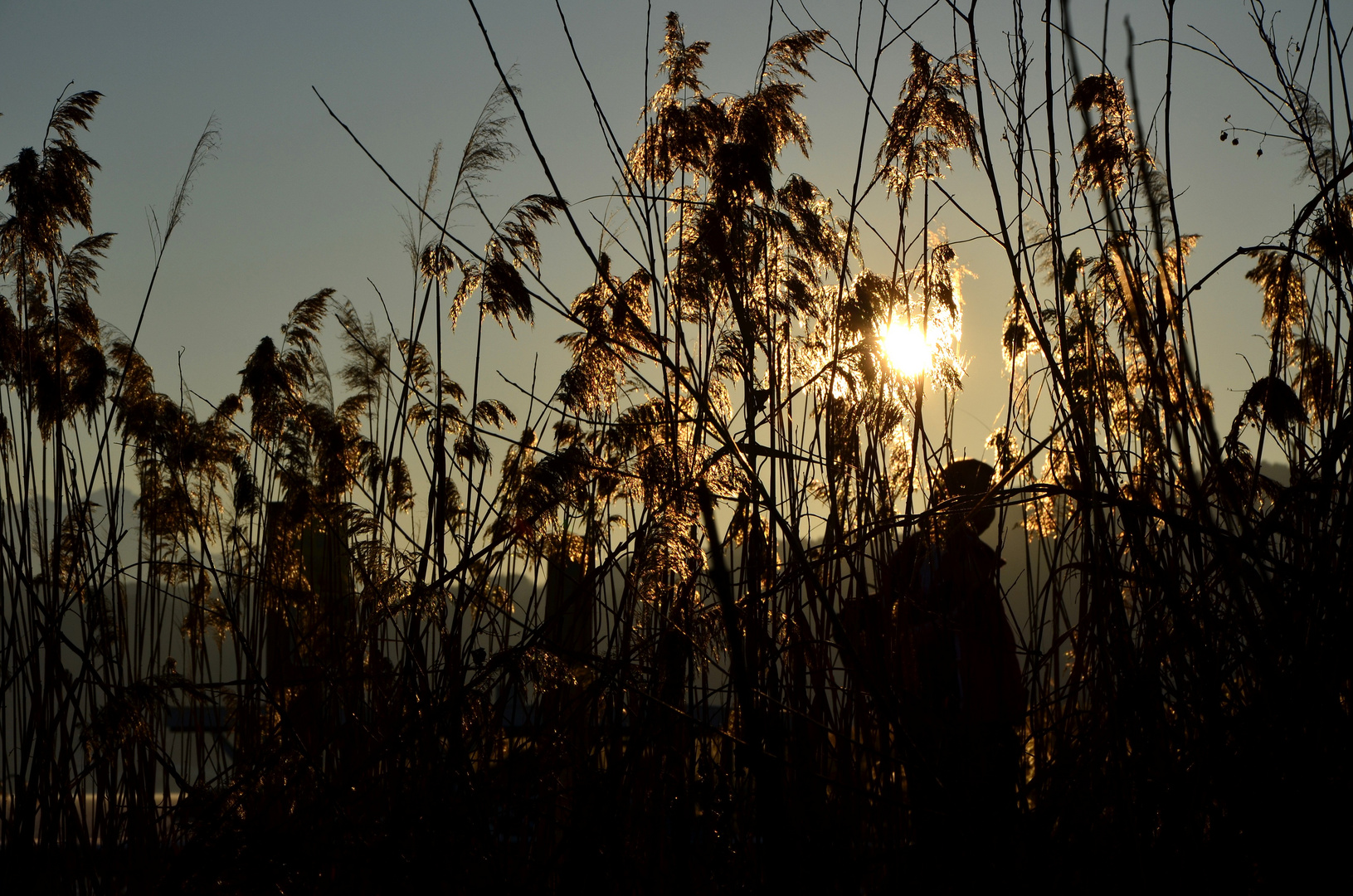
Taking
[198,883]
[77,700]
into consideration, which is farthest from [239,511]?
[198,883]

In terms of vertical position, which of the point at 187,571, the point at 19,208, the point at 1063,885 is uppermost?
the point at 19,208

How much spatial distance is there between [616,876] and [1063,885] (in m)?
0.64

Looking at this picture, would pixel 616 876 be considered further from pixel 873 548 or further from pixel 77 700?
pixel 77 700

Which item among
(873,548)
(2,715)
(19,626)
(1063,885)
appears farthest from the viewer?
(19,626)

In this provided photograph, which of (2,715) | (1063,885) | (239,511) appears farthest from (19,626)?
(1063,885)

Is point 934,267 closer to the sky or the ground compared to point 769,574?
closer to the sky

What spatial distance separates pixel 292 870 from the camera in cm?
135

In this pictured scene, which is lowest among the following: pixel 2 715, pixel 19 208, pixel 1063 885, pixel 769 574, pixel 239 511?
pixel 1063 885

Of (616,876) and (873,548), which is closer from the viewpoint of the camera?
(616,876)

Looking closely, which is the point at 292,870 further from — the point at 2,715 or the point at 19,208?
the point at 19,208

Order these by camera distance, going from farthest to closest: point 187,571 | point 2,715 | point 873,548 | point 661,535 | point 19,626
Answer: point 187,571
point 19,626
point 2,715
point 873,548
point 661,535

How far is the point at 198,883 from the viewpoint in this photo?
51.1 inches

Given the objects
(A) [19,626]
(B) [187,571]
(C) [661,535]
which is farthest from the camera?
(B) [187,571]

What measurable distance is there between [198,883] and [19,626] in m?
1.33
